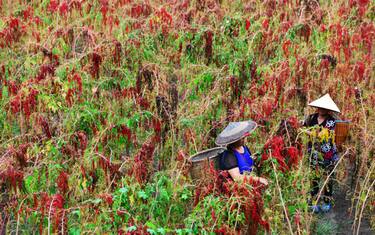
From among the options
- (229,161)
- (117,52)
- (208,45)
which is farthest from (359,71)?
(117,52)

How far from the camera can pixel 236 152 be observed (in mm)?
3656

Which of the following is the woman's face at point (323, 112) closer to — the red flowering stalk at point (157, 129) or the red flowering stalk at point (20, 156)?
the red flowering stalk at point (157, 129)

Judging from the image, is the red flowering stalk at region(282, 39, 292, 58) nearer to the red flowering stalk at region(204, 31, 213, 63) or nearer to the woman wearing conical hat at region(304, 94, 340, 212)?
the red flowering stalk at region(204, 31, 213, 63)

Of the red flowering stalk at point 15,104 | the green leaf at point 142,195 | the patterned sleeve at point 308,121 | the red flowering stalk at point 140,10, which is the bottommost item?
the green leaf at point 142,195

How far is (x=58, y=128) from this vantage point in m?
4.45

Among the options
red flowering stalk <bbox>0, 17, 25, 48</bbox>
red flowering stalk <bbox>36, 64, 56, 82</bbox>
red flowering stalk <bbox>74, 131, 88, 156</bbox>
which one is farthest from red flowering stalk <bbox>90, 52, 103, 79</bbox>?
red flowering stalk <bbox>0, 17, 25, 48</bbox>

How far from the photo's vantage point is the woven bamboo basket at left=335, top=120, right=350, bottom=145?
13.6ft

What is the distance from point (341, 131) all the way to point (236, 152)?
0.98 metres

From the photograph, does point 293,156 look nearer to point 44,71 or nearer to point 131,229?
point 131,229

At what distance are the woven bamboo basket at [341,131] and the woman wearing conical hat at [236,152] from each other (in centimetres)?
83

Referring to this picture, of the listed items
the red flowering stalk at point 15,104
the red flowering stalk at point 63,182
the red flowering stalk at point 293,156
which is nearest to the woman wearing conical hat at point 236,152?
the red flowering stalk at point 293,156

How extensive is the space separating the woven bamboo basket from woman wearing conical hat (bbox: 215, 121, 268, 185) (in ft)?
2.72

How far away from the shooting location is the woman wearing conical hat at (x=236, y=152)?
358cm

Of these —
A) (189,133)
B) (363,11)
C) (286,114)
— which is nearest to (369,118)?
(286,114)
